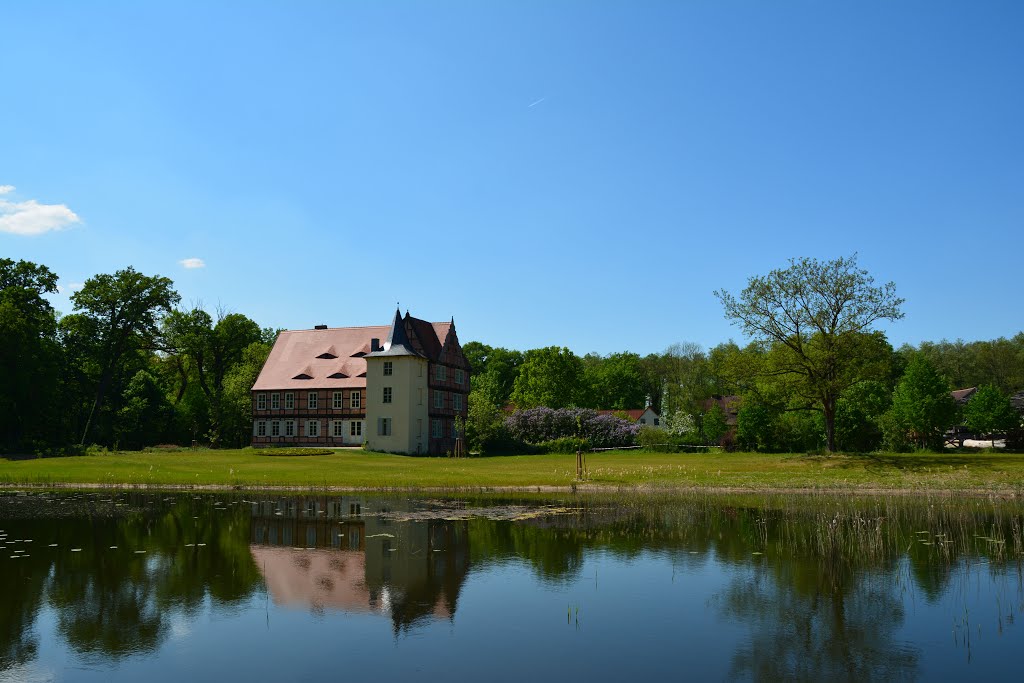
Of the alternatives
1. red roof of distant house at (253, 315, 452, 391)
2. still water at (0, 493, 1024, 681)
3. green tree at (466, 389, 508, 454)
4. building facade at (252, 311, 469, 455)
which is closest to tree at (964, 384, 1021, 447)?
green tree at (466, 389, 508, 454)

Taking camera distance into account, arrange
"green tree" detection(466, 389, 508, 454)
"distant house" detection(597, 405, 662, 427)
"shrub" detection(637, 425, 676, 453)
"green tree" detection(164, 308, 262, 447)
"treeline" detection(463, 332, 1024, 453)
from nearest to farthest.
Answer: "treeline" detection(463, 332, 1024, 453)
"shrub" detection(637, 425, 676, 453)
"green tree" detection(466, 389, 508, 454)
"green tree" detection(164, 308, 262, 447)
"distant house" detection(597, 405, 662, 427)

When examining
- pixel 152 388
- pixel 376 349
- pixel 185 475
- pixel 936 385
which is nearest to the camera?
pixel 185 475

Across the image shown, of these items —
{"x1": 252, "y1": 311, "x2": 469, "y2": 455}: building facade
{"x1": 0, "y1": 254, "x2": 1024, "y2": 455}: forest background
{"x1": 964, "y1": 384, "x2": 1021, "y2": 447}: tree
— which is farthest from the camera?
{"x1": 252, "y1": 311, "x2": 469, "y2": 455}: building facade

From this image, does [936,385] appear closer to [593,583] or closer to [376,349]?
[376,349]

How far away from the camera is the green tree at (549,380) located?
93600mm

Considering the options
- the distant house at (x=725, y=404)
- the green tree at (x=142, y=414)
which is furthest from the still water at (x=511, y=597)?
the distant house at (x=725, y=404)

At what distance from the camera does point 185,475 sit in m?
39.4

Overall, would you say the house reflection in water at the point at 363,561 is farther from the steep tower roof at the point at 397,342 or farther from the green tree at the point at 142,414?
the green tree at the point at 142,414

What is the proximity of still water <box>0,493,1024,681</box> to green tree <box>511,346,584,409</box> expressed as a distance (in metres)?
68.4

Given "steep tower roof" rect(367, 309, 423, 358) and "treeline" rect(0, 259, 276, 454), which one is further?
"steep tower roof" rect(367, 309, 423, 358)

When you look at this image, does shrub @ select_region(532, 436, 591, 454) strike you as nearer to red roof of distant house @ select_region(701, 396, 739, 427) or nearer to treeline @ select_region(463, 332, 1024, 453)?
treeline @ select_region(463, 332, 1024, 453)

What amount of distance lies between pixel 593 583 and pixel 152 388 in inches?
2638

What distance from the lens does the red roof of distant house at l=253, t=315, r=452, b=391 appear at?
69188mm

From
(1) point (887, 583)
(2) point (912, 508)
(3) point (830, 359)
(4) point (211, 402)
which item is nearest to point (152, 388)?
(4) point (211, 402)
